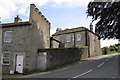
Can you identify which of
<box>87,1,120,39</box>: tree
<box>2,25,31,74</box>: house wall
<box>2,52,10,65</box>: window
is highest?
<box>87,1,120,39</box>: tree

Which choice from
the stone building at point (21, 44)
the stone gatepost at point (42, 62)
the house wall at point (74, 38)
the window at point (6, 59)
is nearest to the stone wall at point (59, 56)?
the stone gatepost at point (42, 62)

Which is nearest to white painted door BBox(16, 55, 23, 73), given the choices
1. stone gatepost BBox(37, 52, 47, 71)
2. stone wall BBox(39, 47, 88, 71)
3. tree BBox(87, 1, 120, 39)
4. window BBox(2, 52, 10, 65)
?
window BBox(2, 52, 10, 65)

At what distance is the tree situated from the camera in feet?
56.9

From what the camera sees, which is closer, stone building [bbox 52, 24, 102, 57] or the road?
the road

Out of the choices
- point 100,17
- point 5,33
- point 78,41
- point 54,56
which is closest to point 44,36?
point 54,56

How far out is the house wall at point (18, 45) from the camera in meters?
20.7

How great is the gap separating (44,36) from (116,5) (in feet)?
43.8

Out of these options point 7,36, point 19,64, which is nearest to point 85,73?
point 19,64

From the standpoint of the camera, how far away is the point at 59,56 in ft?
79.6

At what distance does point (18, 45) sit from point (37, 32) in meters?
3.63

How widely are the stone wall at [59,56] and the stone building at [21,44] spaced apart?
1.79m

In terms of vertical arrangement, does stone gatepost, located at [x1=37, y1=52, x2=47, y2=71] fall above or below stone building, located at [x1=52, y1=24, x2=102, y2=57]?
below

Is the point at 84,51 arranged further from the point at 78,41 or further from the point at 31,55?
the point at 31,55

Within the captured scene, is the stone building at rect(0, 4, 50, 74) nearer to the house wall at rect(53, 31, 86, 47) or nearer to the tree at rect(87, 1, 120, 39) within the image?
the tree at rect(87, 1, 120, 39)
